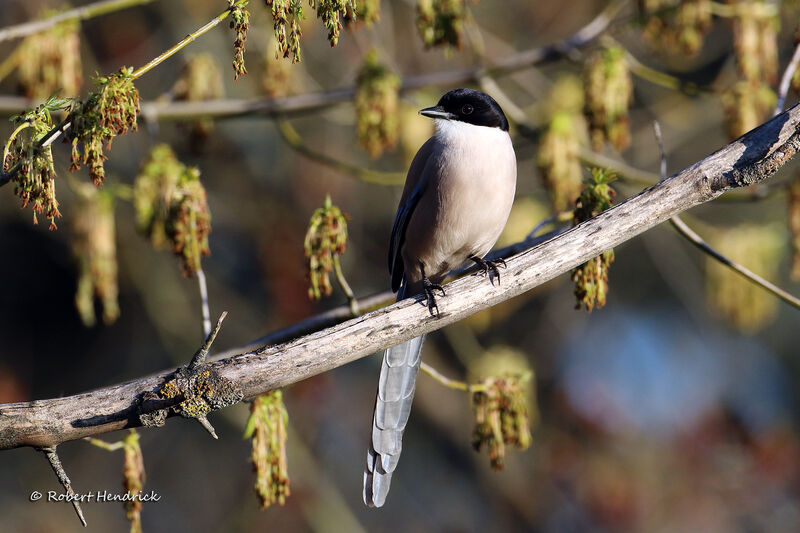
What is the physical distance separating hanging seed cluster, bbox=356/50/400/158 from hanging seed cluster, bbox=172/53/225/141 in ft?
4.27

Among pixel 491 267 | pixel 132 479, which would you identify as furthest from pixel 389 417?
pixel 132 479

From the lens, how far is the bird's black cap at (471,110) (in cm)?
455

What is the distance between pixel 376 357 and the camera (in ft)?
30.7

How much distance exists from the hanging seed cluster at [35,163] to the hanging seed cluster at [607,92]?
9.95ft

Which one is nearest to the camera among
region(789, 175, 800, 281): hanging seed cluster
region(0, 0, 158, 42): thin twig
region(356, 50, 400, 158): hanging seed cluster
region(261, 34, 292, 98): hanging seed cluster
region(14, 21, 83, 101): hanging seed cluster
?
region(0, 0, 158, 42): thin twig

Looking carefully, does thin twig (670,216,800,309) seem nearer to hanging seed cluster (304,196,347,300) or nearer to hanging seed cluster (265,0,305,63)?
hanging seed cluster (304,196,347,300)

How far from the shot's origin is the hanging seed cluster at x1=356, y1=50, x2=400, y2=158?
4.61 m

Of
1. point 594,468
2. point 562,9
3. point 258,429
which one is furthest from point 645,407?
point 258,429

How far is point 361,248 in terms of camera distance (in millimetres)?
8812

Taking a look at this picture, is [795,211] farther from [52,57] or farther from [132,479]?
[52,57]

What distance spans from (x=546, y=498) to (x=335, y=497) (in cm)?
261

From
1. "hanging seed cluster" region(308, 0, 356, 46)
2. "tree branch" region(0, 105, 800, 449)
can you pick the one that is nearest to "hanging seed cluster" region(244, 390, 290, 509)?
"tree branch" region(0, 105, 800, 449)

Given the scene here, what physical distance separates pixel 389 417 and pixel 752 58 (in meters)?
3.05

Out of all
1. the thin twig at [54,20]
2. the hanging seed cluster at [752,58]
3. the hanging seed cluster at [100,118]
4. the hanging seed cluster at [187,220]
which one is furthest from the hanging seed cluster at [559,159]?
the hanging seed cluster at [100,118]
